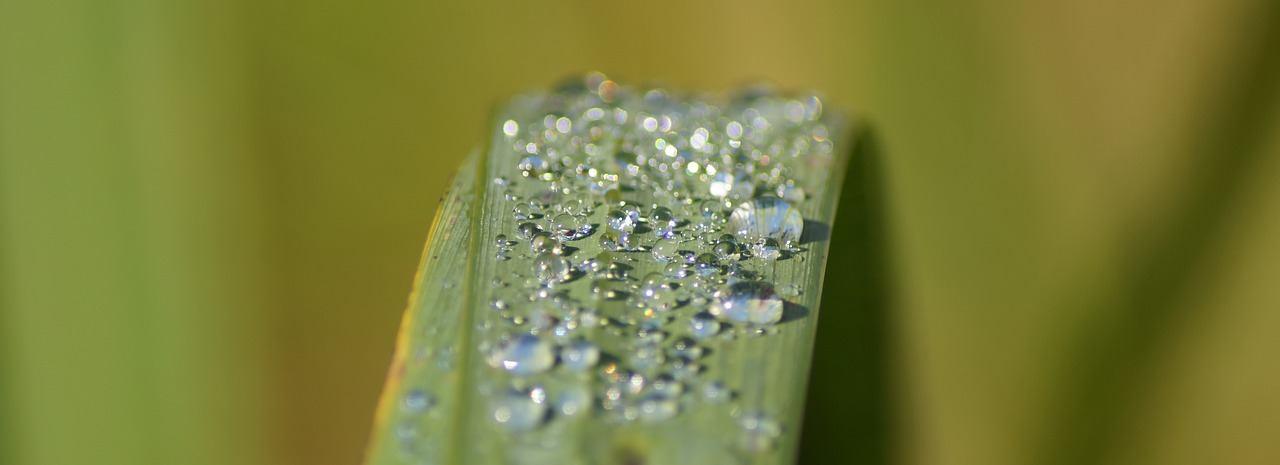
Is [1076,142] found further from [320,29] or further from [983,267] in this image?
[320,29]

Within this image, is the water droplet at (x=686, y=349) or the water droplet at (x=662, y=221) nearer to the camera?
the water droplet at (x=686, y=349)

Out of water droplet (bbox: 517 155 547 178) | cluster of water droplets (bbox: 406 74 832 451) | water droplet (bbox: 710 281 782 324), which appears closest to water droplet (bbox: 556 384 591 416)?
cluster of water droplets (bbox: 406 74 832 451)

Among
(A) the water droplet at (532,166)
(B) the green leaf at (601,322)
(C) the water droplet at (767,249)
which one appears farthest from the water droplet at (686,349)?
(A) the water droplet at (532,166)

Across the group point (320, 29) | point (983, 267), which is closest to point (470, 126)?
point (320, 29)

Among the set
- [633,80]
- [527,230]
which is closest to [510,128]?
[527,230]

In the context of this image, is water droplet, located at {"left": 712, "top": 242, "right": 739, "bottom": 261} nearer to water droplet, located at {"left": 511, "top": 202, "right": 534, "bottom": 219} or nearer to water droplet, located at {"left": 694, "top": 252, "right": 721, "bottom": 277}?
water droplet, located at {"left": 694, "top": 252, "right": 721, "bottom": 277}

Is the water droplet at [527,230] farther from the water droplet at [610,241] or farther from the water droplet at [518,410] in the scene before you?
the water droplet at [518,410]

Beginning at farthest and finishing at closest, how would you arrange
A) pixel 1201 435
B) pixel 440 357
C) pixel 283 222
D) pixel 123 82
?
pixel 283 222 < pixel 123 82 < pixel 1201 435 < pixel 440 357
